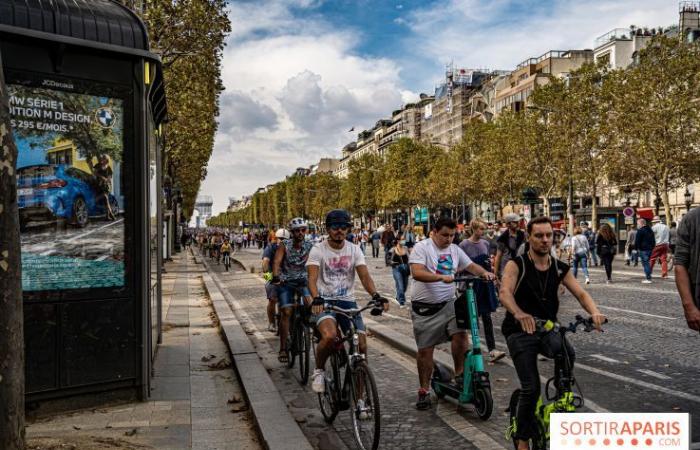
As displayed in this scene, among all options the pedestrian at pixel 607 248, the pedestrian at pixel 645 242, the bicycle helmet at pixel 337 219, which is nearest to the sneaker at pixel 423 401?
the bicycle helmet at pixel 337 219

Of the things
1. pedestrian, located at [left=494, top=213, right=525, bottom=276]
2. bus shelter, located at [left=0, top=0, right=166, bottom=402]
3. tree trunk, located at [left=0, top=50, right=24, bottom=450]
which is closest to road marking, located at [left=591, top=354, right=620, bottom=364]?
pedestrian, located at [left=494, top=213, right=525, bottom=276]

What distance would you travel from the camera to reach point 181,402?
6707mm

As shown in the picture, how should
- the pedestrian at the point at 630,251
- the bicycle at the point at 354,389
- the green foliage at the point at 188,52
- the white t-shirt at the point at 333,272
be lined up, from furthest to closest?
the pedestrian at the point at 630,251 → the green foliage at the point at 188,52 → the white t-shirt at the point at 333,272 → the bicycle at the point at 354,389

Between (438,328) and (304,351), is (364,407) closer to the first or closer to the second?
(438,328)

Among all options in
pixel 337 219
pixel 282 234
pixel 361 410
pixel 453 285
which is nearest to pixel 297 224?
pixel 282 234

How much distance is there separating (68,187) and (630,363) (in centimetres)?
618

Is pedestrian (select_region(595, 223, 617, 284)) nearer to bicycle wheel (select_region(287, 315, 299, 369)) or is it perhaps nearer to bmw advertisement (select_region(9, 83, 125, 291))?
bicycle wheel (select_region(287, 315, 299, 369))

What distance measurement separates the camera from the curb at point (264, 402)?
206 inches

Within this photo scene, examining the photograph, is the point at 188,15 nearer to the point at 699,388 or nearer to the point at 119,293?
the point at 119,293

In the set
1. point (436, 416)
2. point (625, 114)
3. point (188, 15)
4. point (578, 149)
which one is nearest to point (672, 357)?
point (436, 416)

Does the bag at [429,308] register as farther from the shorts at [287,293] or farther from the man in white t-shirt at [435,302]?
the shorts at [287,293]

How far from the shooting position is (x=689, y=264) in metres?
4.96

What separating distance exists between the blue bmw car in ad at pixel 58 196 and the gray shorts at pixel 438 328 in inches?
111

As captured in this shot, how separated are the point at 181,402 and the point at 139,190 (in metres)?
1.96
